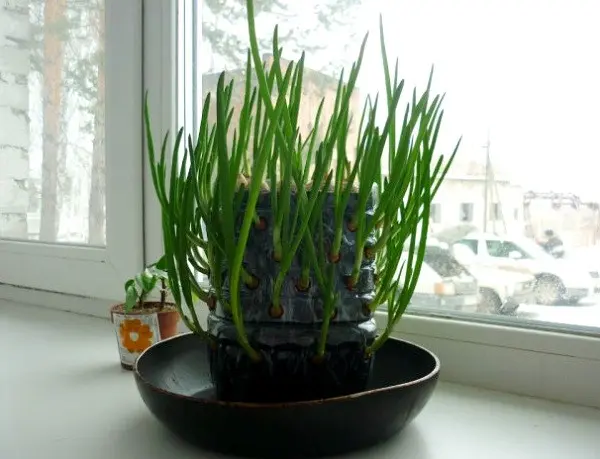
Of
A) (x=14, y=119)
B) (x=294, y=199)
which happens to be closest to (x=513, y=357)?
(x=294, y=199)

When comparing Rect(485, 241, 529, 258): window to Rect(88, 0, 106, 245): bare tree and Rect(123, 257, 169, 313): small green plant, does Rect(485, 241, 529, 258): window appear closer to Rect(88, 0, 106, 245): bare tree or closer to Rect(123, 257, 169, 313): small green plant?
Rect(123, 257, 169, 313): small green plant

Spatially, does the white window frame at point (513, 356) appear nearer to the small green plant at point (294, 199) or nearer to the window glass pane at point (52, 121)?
the small green plant at point (294, 199)

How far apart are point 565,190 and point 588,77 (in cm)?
12

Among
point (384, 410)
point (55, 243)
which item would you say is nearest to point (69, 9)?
point (55, 243)

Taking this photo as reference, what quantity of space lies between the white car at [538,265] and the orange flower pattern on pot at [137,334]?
40cm

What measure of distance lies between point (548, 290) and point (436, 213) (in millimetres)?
Answer: 159

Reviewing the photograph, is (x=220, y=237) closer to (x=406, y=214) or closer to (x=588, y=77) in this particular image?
(x=406, y=214)

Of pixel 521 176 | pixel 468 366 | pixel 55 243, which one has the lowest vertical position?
pixel 468 366

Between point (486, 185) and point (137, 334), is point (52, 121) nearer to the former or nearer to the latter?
point (137, 334)

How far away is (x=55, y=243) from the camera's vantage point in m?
1.24

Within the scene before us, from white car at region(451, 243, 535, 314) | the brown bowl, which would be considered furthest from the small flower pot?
white car at region(451, 243, 535, 314)

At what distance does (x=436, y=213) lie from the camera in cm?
79

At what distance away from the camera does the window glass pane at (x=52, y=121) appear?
1169 mm

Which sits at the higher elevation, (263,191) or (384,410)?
(263,191)
